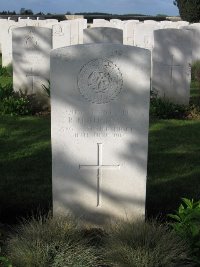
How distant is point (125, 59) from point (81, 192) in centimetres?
121

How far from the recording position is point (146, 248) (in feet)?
12.2

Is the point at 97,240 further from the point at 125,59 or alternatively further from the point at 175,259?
the point at 125,59

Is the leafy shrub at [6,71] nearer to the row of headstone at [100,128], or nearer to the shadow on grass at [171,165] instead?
the shadow on grass at [171,165]

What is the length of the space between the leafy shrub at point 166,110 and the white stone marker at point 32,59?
6.65 ft

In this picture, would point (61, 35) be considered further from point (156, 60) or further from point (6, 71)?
point (156, 60)

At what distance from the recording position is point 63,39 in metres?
13.4

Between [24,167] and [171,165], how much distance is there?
5.87 feet

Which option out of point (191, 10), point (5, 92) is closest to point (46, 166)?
point (5, 92)

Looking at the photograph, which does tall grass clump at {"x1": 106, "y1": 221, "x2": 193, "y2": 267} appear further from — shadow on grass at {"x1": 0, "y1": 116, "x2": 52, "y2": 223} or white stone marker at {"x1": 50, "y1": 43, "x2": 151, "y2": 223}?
shadow on grass at {"x1": 0, "y1": 116, "x2": 52, "y2": 223}

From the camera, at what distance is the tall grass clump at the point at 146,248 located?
365 cm

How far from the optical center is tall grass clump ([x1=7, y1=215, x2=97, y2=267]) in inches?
144

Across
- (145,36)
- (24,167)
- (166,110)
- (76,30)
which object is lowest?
(24,167)

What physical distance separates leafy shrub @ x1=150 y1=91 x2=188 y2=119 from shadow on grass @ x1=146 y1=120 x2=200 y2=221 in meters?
0.36

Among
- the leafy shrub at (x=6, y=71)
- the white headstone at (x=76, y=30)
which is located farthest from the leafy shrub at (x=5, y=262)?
the white headstone at (x=76, y=30)
